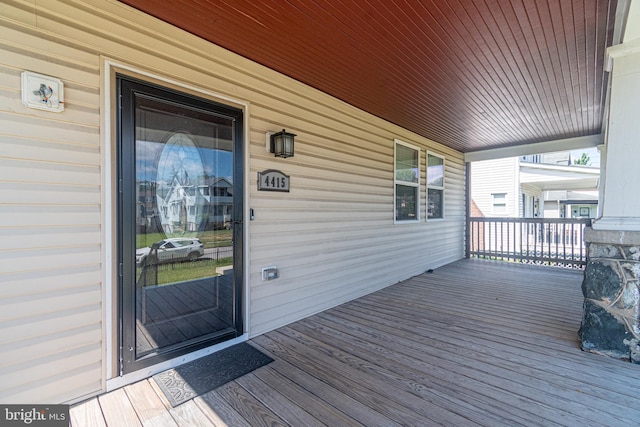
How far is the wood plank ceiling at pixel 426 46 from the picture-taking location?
2164mm

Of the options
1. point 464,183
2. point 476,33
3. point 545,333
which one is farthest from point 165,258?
point 464,183

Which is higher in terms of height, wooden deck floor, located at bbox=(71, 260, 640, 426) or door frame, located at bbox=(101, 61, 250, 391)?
door frame, located at bbox=(101, 61, 250, 391)

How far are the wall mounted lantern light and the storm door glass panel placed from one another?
0.46 meters

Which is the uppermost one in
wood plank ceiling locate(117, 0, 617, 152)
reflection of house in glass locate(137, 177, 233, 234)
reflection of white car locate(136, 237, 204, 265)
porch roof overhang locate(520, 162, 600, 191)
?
wood plank ceiling locate(117, 0, 617, 152)

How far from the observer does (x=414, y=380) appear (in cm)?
218

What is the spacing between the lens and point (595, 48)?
9.01 ft

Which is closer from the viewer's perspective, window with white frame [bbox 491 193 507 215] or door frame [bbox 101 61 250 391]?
door frame [bbox 101 61 250 391]

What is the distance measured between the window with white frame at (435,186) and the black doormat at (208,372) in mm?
4795

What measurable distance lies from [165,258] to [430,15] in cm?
282

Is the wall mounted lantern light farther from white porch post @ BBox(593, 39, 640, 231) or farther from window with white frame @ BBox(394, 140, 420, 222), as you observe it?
white porch post @ BBox(593, 39, 640, 231)
